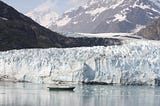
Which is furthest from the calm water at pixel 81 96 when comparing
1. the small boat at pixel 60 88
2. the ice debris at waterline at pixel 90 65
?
the ice debris at waterline at pixel 90 65

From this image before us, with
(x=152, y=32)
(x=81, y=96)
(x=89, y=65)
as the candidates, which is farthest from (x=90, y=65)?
(x=152, y=32)

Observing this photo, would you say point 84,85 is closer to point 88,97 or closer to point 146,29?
point 88,97

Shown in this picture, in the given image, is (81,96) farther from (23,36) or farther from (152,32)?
(152,32)

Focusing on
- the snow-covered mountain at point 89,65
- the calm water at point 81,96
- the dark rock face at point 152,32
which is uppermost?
the dark rock face at point 152,32

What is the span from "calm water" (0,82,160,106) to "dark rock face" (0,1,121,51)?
40.3 m

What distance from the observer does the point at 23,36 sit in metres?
105

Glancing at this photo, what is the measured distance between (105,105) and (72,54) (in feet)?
→ 60.2

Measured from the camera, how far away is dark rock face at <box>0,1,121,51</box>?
100062mm

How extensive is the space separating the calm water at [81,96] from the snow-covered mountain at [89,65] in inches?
36.8

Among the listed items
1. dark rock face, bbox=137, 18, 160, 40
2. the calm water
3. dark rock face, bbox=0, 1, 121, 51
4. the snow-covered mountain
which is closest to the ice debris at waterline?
the snow-covered mountain

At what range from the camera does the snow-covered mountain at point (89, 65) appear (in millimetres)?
56406

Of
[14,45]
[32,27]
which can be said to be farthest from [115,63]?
[32,27]

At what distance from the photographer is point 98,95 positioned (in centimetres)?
4866

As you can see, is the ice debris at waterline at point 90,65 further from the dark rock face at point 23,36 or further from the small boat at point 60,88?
the dark rock face at point 23,36
